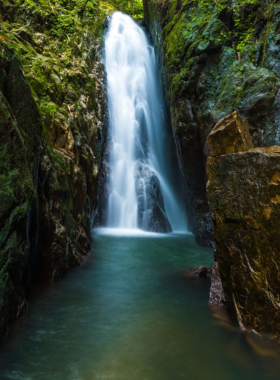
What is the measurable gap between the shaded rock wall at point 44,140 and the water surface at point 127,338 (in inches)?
20.1

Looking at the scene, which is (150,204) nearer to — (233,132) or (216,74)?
(216,74)

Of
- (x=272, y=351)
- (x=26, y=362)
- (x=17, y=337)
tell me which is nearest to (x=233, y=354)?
(x=272, y=351)

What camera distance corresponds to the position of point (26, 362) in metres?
3.12

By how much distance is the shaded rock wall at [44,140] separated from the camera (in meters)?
3.87

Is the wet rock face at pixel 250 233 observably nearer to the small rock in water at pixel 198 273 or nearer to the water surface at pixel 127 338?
the water surface at pixel 127 338

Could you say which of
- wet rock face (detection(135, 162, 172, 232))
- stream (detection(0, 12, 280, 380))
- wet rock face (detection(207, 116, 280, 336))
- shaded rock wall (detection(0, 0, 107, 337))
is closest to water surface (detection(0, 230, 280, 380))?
stream (detection(0, 12, 280, 380))

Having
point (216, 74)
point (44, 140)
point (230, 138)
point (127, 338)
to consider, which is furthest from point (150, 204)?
point (127, 338)

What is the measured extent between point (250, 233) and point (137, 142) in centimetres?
1565

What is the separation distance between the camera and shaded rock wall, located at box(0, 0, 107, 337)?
3.87m

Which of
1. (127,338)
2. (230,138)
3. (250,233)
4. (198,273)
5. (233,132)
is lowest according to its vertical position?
(127,338)

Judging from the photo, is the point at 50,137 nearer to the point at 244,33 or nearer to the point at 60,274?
the point at 60,274

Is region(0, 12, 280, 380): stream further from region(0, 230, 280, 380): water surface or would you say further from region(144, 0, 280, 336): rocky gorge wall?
region(144, 0, 280, 336): rocky gorge wall

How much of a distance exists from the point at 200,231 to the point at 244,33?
331 inches

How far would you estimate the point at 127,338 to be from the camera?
12.3ft
